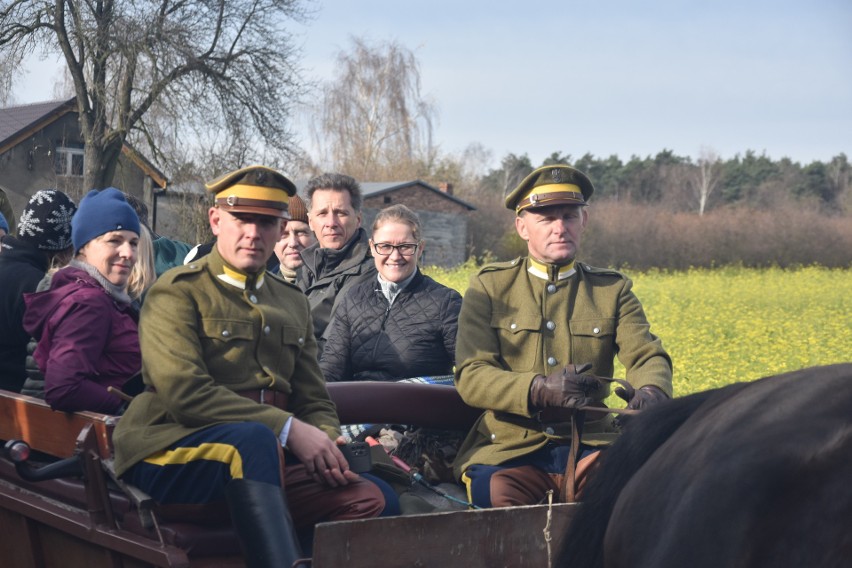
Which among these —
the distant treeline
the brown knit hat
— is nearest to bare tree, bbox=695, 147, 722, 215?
the distant treeline

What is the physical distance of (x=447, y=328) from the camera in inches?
185

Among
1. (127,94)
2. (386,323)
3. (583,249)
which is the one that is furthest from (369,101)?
(386,323)

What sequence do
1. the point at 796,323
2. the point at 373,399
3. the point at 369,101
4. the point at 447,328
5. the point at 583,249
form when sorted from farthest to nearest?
the point at 369,101 < the point at 583,249 < the point at 796,323 < the point at 447,328 < the point at 373,399

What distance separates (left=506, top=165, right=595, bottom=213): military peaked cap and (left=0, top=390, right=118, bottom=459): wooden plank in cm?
158

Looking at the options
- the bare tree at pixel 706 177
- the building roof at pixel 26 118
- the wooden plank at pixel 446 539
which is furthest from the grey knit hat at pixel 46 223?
the bare tree at pixel 706 177

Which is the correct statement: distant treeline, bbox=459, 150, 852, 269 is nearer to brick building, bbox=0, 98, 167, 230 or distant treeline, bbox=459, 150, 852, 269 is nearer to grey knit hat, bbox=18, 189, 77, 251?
brick building, bbox=0, 98, 167, 230

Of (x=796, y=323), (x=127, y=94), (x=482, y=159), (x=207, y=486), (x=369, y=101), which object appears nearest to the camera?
(x=207, y=486)

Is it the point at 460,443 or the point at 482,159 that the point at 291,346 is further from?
the point at 482,159

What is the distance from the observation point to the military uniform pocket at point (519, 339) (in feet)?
12.2

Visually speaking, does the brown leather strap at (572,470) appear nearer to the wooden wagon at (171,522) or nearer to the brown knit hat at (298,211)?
the wooden wagon at (171,522)

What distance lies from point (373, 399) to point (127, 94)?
24658 mm

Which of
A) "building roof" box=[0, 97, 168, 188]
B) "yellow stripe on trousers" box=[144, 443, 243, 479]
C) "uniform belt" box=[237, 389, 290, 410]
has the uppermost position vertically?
"building roof" box=[0, 97, 168, 188]

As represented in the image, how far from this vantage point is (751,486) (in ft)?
5.63

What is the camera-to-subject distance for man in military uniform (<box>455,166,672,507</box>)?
3551 mm
